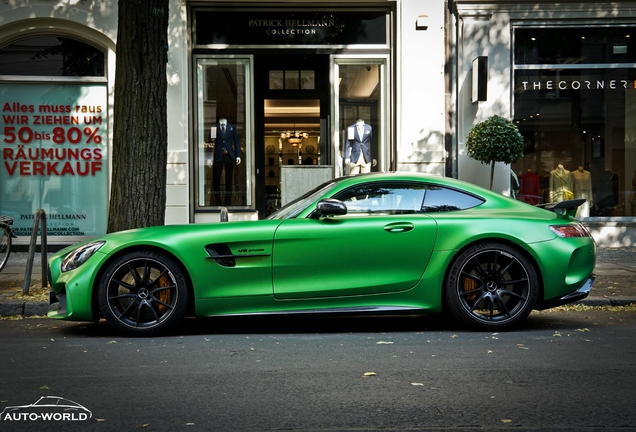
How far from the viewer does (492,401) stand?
4180 millimetres

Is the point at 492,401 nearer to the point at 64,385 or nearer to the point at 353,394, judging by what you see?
the point at 353,394

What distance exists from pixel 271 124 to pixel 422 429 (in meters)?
11.4

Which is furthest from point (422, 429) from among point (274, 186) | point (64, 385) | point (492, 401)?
point (274, 186)

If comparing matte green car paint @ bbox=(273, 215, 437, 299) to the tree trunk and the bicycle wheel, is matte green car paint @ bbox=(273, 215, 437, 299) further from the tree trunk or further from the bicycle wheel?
the bicycle wheel

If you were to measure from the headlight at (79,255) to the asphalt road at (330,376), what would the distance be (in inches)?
23.5

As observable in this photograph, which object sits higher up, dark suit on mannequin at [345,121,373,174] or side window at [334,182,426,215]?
dark suit on mannequin at [345,121,373,174]

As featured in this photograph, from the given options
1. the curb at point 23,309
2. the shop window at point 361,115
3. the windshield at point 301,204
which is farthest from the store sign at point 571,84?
the curb at point 23,309

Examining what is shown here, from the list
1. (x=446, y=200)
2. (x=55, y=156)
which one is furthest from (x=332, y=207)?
(x=55, y=156)

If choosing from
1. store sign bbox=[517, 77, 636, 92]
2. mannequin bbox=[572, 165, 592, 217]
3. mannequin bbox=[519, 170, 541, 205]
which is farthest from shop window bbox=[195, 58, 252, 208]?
mannequin bbox=[572, 165, 592, 217]

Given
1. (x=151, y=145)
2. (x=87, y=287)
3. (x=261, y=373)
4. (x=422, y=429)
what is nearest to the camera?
(x=422, y=429)

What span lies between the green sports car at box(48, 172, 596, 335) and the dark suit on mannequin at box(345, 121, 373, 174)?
26.9 feet

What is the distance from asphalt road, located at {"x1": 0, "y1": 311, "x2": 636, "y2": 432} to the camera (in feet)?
12.6

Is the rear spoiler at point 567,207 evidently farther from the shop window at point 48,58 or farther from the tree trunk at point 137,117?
the shop window at point 48,58

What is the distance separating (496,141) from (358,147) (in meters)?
2.77
